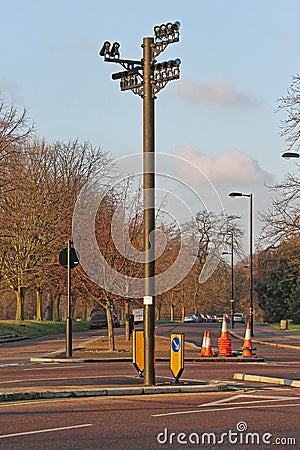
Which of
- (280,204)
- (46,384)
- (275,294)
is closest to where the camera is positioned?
(46,384)

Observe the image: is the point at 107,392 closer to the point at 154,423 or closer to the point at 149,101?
the point at 154,423

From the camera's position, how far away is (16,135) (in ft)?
157

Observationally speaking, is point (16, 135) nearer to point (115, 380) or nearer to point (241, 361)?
point (241, 361)

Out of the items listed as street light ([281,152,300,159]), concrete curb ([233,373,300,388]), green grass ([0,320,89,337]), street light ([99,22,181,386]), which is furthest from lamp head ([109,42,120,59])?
green grass ([0,320,89,337])

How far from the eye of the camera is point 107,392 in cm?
1639

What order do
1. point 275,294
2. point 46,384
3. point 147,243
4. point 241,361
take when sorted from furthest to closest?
point 275,294 → point 241,361 → point 46,384 → point 147,243

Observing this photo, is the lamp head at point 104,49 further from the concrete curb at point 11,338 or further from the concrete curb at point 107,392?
the concrete curb at point 11,338

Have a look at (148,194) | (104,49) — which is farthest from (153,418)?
(104,49)

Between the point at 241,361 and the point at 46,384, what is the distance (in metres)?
11.1

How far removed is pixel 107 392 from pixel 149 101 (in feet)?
19.7

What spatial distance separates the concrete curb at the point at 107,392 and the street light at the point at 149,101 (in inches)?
24.0

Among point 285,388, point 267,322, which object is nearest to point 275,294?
point 267,322

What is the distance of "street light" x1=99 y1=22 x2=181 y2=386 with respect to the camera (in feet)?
56.9

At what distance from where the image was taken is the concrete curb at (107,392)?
1552 cm
